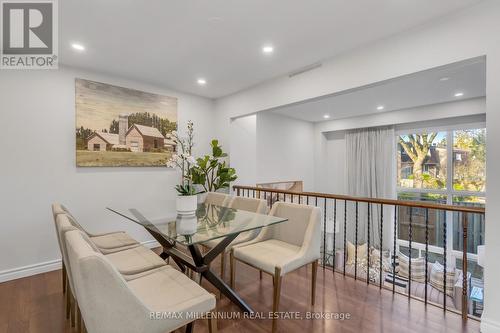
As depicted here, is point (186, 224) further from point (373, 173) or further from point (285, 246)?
point (373, 173)

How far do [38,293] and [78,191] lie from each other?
122 centimetres

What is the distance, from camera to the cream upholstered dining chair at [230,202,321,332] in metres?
2.00

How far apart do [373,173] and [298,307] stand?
4.56 metres

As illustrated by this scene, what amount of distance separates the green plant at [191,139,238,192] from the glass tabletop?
1333 mm

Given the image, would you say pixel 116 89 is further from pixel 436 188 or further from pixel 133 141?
pixel 436 188

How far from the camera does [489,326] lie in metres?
1.88

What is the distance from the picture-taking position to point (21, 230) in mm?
2883

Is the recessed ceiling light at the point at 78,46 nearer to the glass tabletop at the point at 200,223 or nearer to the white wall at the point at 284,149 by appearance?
the glass tabletop at the point at 200,223

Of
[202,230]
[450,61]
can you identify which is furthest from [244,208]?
[450,61]

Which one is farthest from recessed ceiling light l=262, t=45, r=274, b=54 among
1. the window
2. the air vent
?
the window

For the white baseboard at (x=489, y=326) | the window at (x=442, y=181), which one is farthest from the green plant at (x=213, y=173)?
the window at (x=442, y=181)

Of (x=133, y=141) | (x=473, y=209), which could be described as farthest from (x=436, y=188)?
(x=133, y=141)

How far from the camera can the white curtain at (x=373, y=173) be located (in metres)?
5.66

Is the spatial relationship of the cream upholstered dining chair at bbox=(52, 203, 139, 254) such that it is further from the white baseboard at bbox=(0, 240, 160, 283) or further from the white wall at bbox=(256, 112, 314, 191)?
the white wall at bbox=(256, 112, 314, 191)
